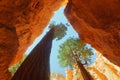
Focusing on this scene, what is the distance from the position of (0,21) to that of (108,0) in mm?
4541

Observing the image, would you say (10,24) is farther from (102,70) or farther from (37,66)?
(102,70)

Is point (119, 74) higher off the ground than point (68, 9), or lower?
lower

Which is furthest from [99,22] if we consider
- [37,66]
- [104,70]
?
[104,70]

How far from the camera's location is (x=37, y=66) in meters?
4.71

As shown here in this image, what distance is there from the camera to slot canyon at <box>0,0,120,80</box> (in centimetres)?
790

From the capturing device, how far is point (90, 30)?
11.1 m

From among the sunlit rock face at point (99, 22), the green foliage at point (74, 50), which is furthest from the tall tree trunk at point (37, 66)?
the green foliage at point (74, 50)

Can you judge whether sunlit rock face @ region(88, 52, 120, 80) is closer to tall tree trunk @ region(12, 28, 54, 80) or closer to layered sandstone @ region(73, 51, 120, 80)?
layered sandstone @ region(73, 51, 120, 80)

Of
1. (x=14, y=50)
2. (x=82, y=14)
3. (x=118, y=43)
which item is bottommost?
(x=118, y=43)

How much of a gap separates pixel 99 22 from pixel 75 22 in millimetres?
2541

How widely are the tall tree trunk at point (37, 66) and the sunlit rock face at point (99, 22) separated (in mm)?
4239

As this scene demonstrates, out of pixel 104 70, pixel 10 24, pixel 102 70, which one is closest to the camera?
pixel 10 24

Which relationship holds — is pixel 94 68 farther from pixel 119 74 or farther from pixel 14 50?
pixel 14 50

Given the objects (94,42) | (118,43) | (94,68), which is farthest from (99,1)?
(94,68)
